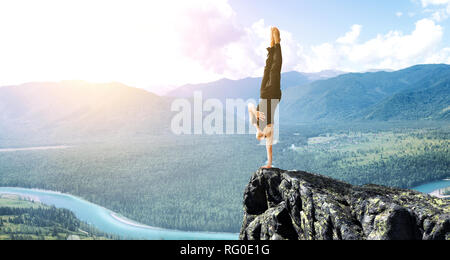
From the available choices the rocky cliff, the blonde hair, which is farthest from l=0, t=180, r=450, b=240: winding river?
the blonde hair

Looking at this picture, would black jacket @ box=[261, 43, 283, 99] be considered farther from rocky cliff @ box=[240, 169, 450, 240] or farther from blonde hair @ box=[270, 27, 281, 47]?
rocky cliff @ box=[240, 169, 450, 240]

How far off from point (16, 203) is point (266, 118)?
177365mm

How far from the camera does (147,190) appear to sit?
17800 centimetres

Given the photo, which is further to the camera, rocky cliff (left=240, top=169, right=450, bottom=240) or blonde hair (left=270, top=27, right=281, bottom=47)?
blonde hair (left=270, top=27, right=281, bottom=47)

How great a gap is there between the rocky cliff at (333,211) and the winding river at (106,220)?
9118cm

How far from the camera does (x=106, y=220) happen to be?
137125 mm

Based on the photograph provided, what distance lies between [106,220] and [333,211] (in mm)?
145644

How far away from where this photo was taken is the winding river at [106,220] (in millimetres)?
112750

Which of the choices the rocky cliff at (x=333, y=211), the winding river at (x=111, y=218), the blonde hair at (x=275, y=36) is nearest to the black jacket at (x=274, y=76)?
the blonde hair at (x=275, y=36)

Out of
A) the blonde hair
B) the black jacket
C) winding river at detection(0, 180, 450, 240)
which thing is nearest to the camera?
the black jacket

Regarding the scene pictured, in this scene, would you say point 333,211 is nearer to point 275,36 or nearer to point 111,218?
point 275,36

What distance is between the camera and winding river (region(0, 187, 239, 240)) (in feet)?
370

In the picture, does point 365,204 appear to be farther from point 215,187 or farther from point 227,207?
point 215,187

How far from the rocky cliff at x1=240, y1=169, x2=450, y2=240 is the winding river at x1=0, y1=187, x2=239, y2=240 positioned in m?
91.2
